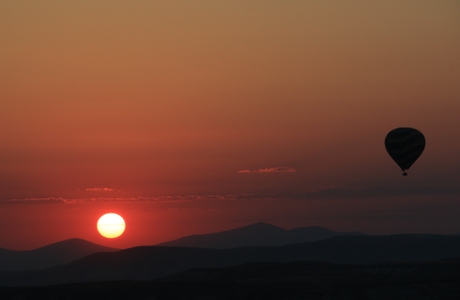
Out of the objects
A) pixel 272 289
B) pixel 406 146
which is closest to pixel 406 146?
pixel 406 146

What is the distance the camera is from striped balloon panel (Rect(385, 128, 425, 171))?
9738 cm

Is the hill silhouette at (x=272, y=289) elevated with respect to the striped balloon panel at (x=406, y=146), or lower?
lower

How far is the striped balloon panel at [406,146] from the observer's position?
97.4 m

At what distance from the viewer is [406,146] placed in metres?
97.5

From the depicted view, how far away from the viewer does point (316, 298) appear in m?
122

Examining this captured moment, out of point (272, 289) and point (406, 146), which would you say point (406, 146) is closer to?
point (406, 146)

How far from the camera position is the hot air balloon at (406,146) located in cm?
9738

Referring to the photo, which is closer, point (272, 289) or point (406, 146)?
point (406, 146)

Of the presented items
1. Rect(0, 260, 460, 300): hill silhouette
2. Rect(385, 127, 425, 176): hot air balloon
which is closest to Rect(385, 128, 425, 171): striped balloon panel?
Rect(385, 127, 425, 176): hot air balloon

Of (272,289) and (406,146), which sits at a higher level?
(406,146)

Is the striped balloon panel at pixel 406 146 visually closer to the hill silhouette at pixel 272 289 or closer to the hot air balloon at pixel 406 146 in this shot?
the hot air balloon at pixel 406 146

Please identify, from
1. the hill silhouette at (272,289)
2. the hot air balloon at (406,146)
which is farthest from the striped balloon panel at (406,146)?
the hill silhouette at (272,289)

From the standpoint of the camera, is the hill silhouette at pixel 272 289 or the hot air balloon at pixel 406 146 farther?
the hill silhouette at pixel 272 289

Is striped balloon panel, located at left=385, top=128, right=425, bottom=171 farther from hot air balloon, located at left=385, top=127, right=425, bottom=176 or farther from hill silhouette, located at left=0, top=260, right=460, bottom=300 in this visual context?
hill silhouette, located at left=0, top=260, right=460, bottom=300
